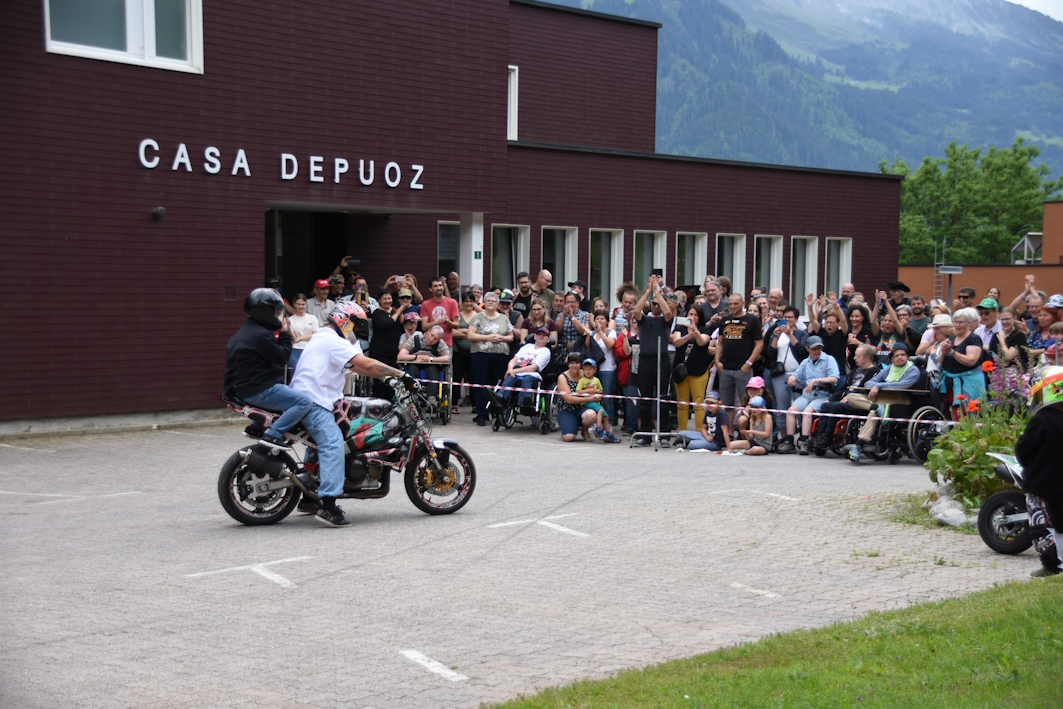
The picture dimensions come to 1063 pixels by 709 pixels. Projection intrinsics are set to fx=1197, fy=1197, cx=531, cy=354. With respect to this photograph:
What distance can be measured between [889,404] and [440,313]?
25.2 feet

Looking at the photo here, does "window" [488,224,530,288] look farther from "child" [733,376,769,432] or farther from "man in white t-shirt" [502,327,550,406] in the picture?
"child" [733,376,769,432]

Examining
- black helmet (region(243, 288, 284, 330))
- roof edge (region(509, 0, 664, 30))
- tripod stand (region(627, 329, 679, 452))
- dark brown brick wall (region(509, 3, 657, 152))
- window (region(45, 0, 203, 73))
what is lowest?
tripod stand (region(627, 329, 679, 452))

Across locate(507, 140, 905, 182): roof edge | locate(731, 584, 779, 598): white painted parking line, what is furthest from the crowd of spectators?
locate(731, 584, 779, 598): white painted parking line

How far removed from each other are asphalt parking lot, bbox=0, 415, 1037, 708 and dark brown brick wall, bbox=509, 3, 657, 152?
20.1m

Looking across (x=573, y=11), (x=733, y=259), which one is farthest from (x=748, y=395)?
(x=573, y=11)

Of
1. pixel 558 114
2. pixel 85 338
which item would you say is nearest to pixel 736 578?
pixel 85 338

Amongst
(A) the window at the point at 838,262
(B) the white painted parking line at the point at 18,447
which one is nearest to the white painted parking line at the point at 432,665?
(B) the white painted parking line at the point at 18,447

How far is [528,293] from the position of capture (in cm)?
2083

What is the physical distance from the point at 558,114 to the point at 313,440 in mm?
23300

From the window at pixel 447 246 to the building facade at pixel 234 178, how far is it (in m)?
0.05

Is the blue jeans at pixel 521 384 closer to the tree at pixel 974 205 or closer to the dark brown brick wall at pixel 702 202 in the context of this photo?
the dark brown brick wall at pixel 702 202

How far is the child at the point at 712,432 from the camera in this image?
1664 centimetres

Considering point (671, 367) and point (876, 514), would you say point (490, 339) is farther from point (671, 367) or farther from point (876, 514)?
point (876, 514)

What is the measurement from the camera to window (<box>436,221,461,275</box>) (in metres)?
26.7
